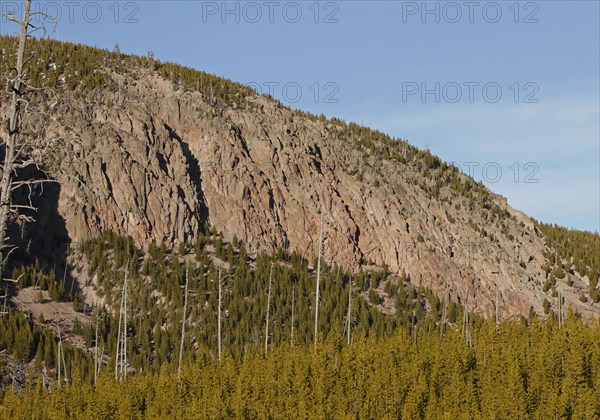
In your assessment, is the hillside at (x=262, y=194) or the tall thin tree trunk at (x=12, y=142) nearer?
the tall thin tree trunk at (x=12, y=142)

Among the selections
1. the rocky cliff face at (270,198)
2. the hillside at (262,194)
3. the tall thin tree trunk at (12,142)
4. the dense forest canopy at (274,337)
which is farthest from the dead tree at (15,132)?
the rocky cliff face at (270,198)

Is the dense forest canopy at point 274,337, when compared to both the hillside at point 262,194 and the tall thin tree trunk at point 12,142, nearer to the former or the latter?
the hillside at point 262,194

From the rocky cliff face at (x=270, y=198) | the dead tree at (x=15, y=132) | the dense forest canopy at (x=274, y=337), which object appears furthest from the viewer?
the rocky cliff face at (x=270, y=198)

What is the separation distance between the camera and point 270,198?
107625mm

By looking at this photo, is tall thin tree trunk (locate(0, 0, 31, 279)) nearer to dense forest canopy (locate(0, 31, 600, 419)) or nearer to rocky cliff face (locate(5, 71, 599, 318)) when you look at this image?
dense forest canopy (locate(0, 31, 600, 419))

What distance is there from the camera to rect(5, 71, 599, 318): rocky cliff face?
100 meters

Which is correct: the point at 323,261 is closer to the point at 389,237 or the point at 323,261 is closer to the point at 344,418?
the point at 389,237

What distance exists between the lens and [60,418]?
139ft

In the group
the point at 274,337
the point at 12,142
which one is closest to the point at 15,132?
the point at 12,142

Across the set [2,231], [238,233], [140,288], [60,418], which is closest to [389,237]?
[238,233]

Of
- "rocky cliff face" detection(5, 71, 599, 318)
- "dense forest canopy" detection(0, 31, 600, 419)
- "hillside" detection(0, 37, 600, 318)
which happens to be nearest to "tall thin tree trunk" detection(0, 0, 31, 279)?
"dense forest canopy" detection(0, 31, 600, 419)

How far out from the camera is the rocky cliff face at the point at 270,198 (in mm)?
100250

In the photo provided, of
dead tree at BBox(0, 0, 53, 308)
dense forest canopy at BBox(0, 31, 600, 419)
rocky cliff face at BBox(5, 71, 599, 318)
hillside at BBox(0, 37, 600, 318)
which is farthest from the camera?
rocky cliff face at BBox(5, 71, 599, 318)

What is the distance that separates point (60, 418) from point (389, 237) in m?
70.3
